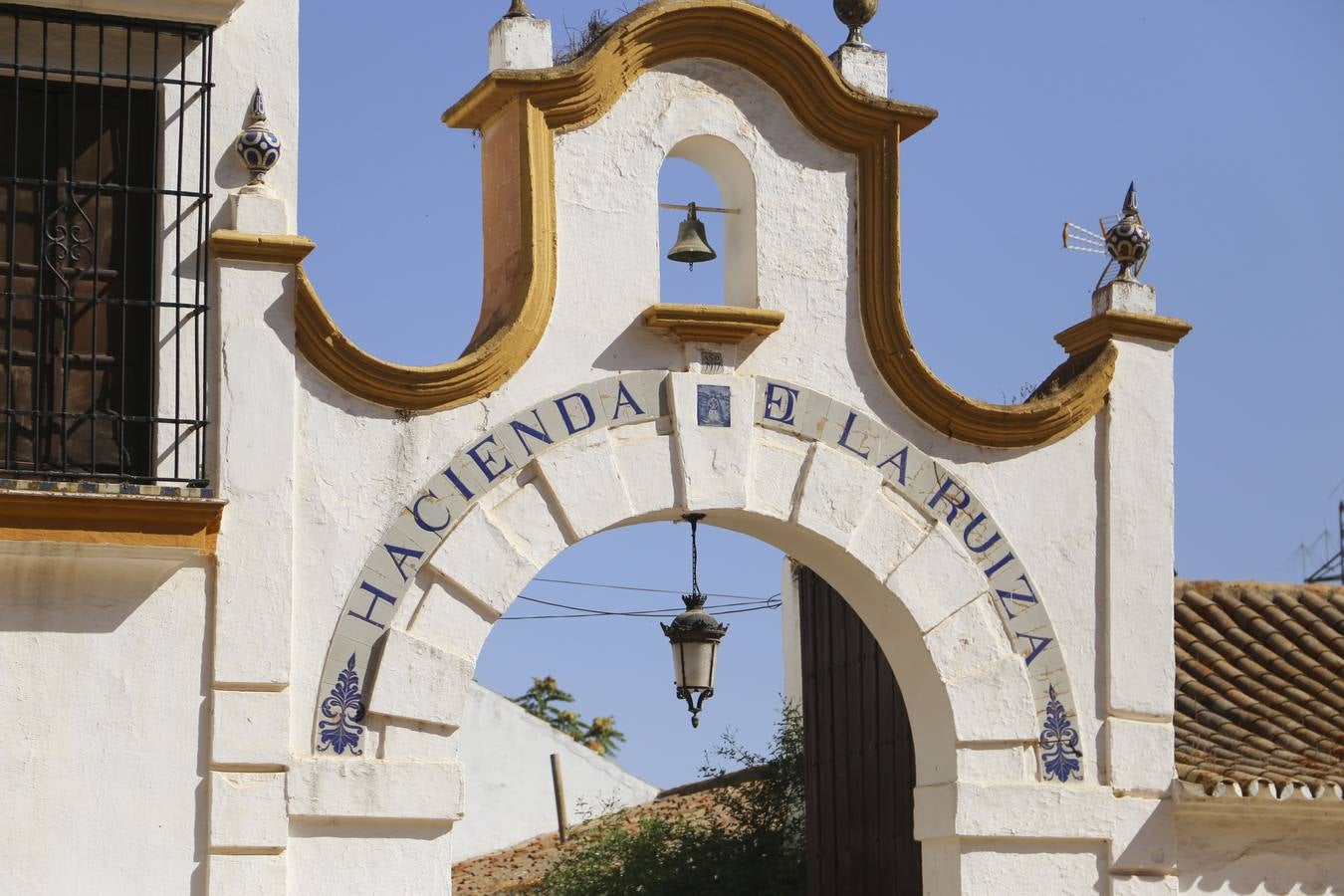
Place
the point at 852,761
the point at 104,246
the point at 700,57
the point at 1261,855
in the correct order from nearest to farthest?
the point at 104,246 < the point at 700,57 < the point at 1261,855 < the point at 852,761

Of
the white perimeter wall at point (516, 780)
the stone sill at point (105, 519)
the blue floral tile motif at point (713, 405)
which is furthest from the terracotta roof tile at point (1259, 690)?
the white perimeter wall at point (516, 780)

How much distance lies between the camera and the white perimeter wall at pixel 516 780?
23094 millimetres

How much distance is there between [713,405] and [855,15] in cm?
220

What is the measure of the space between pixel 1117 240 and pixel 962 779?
116 inches

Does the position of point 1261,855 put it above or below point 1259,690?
below

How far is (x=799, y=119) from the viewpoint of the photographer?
1146 cm

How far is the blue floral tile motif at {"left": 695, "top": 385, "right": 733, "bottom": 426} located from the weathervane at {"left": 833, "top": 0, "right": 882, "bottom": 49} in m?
1.97

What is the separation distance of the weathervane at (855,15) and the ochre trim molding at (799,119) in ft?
1.24

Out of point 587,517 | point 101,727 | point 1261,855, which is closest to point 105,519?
point 101,727

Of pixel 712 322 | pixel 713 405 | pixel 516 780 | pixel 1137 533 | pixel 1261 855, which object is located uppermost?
pixel 712 322

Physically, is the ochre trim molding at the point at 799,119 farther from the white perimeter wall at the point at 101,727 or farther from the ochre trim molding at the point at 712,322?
the white perimeter wall at the point at 101,727

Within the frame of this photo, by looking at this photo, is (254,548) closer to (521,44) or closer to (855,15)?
(521,44)

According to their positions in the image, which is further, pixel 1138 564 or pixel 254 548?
pixel 1138 564

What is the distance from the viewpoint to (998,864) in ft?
36.8
